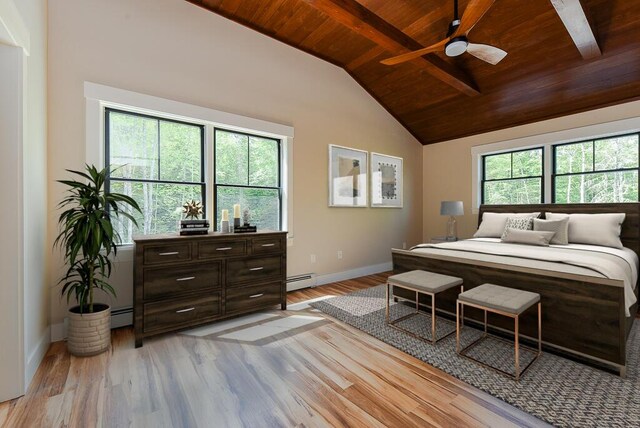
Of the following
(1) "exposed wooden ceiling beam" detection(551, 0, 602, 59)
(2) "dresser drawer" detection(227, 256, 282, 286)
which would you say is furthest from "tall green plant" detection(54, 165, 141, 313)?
(1) "exposed wooden ceiling beam" detection(551, 0, 602, 59)

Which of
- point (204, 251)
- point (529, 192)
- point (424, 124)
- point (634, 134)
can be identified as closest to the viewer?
point (204, 251)

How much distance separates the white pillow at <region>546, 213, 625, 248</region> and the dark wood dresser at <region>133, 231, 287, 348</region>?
11.3ft

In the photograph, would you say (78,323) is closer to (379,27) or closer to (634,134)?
(379,27)

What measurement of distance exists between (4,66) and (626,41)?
5201 mm

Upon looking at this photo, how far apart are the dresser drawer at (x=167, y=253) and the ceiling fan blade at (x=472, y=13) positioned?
2921 millimetres

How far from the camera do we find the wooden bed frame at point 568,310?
6.26 ft

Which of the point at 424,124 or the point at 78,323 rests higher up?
the point at 424,124

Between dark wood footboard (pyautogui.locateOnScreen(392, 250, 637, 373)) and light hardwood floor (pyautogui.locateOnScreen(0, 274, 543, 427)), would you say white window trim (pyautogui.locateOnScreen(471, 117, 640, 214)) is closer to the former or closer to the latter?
dark wood footboard (pyautogui.locateOnScreen(392, 250, 637, 373))

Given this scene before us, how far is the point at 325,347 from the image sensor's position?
7.72 ft

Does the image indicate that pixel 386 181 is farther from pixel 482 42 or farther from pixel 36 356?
pixel 36 356

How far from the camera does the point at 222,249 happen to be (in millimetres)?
2746

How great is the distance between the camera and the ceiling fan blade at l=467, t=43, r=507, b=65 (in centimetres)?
255

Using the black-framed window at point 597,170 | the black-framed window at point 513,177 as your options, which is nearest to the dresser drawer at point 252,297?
the black-framed window at point 513,177

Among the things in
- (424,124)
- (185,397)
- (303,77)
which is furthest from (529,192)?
(185,397)
